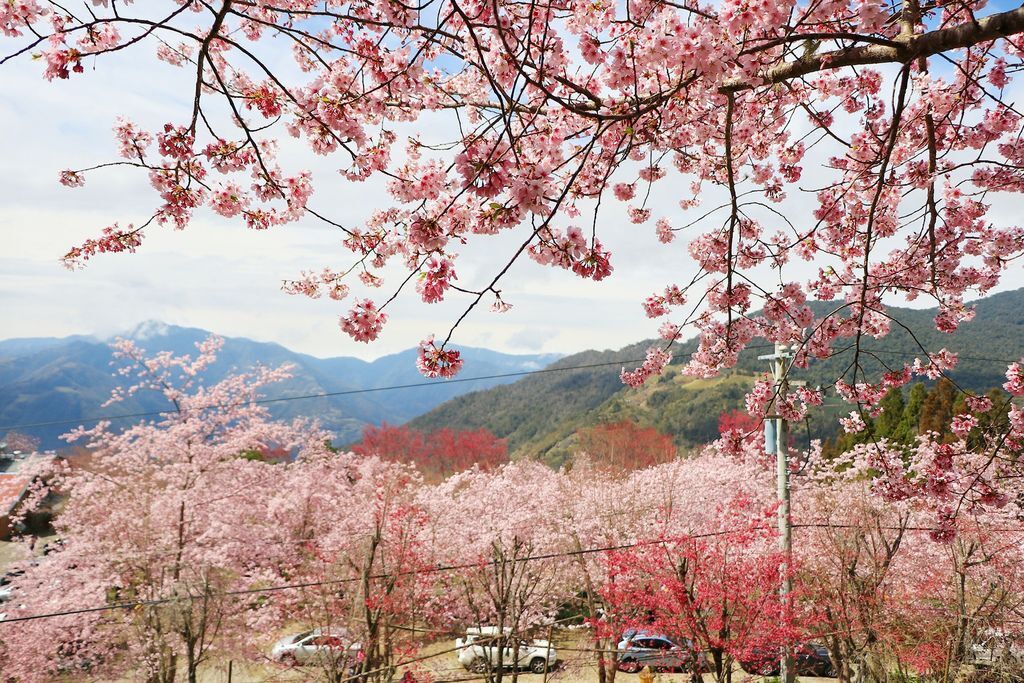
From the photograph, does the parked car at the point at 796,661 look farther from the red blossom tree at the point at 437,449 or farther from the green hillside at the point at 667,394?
the red blossom tree at the point at 437,449

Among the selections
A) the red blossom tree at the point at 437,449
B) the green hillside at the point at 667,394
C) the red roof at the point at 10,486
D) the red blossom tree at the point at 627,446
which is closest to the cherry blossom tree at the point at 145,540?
the red roof at the point at 10,486

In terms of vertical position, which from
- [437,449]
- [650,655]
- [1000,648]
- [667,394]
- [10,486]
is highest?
[667,394]

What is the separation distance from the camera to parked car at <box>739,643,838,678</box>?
1036cm

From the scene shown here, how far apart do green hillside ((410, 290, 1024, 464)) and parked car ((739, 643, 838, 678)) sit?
58.6 ft

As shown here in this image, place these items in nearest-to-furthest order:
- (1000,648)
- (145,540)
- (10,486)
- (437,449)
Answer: (1000,648)
(145,540)
(10,486)
(437,449)

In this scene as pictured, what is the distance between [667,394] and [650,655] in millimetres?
46514

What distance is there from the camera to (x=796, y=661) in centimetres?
1126

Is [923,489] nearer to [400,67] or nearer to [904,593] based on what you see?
[400,67]

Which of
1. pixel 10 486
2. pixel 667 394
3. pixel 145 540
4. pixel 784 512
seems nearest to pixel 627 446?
pixel 784 512

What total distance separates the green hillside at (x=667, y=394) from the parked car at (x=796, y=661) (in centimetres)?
1785

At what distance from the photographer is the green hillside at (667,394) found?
4272cm

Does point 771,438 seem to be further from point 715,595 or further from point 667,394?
point 667,394

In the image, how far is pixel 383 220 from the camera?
3.28m

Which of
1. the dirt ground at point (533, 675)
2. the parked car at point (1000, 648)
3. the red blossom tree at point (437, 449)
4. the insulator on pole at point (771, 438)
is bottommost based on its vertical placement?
the dirt ground at point (533, 675)
